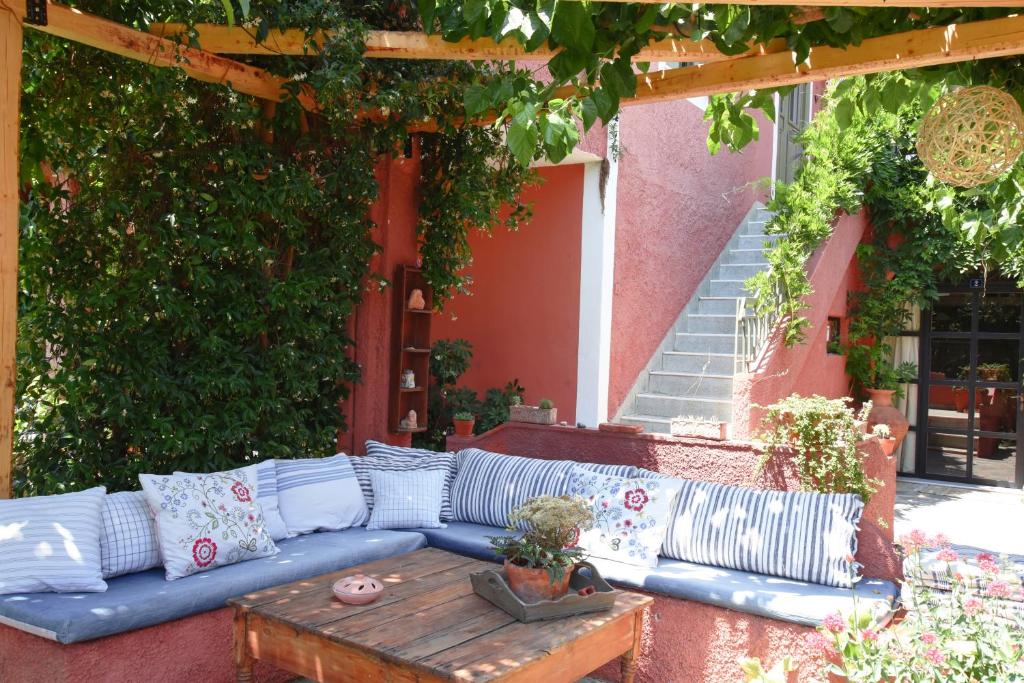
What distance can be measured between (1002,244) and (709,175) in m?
4.92

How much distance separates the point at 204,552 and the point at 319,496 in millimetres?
839

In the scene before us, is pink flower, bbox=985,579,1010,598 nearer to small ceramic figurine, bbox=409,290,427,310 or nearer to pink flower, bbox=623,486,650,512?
pink flower, bbox=623,486,650,512

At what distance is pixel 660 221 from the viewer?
24.8 feet

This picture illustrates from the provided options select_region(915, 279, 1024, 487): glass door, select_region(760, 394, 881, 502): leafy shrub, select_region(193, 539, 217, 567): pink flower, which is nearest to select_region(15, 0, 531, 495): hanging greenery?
select_region(193, 539, 217, 567): pink flower

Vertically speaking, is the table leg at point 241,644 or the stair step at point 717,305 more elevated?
the stair step at point 717,305

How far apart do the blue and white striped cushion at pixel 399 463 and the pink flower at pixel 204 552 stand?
110 cm

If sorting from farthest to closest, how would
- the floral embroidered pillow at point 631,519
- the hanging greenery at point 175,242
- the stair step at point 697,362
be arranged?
the stair step at point 697,362, the hanging greenery at point 175,242, the floral embroidered pillow at point 631,519

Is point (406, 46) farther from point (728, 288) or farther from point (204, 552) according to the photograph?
point (728, 288)

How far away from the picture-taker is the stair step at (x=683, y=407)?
664 centimetres

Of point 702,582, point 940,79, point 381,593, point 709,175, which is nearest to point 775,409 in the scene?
point 702,582

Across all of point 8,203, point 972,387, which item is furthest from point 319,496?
point 972,387

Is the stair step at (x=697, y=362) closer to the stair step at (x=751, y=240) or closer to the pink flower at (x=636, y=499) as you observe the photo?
the stair step at (x=751, y=240)

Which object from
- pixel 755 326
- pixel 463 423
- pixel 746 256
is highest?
pixel 746 256

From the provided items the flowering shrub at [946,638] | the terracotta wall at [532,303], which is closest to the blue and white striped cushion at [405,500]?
the flowering shrub at [946,638]
